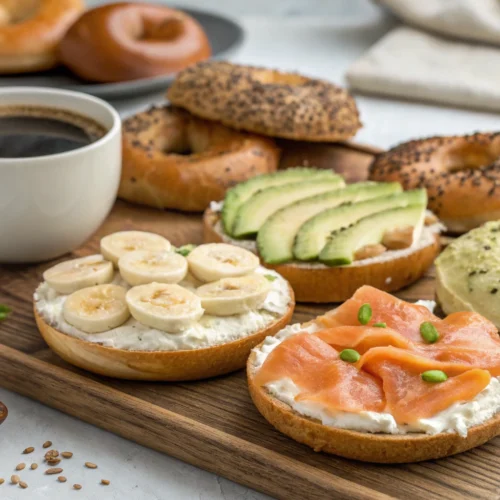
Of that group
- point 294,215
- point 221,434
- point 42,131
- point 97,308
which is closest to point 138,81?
point 42,131

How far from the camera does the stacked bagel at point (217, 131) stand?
363cm

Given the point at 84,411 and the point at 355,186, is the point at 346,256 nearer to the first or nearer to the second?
the point at 355,186

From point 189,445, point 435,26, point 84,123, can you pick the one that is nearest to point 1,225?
point 84,123

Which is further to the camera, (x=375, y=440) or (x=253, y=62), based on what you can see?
(x=253, y=62)

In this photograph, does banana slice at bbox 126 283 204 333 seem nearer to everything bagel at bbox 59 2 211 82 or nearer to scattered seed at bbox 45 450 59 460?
scattered seed at bbox 45 450 59 460

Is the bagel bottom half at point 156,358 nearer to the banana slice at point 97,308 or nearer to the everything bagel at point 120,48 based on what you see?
the banana slice at point 97,308

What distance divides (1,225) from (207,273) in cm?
84

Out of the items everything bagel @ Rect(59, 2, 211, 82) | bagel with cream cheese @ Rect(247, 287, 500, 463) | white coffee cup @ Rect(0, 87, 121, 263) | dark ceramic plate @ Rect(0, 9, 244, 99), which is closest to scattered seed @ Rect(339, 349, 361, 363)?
bagel with cream cheese @ Rect(247, 287, 500, 463)

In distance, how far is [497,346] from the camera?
232cm

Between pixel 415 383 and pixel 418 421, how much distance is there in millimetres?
101

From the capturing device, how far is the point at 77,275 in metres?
2.61

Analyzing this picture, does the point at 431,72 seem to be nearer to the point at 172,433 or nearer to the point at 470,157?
the point at 470,157

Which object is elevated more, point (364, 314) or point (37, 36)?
point (364, 314)

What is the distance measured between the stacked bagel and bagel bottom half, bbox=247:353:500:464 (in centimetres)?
159
